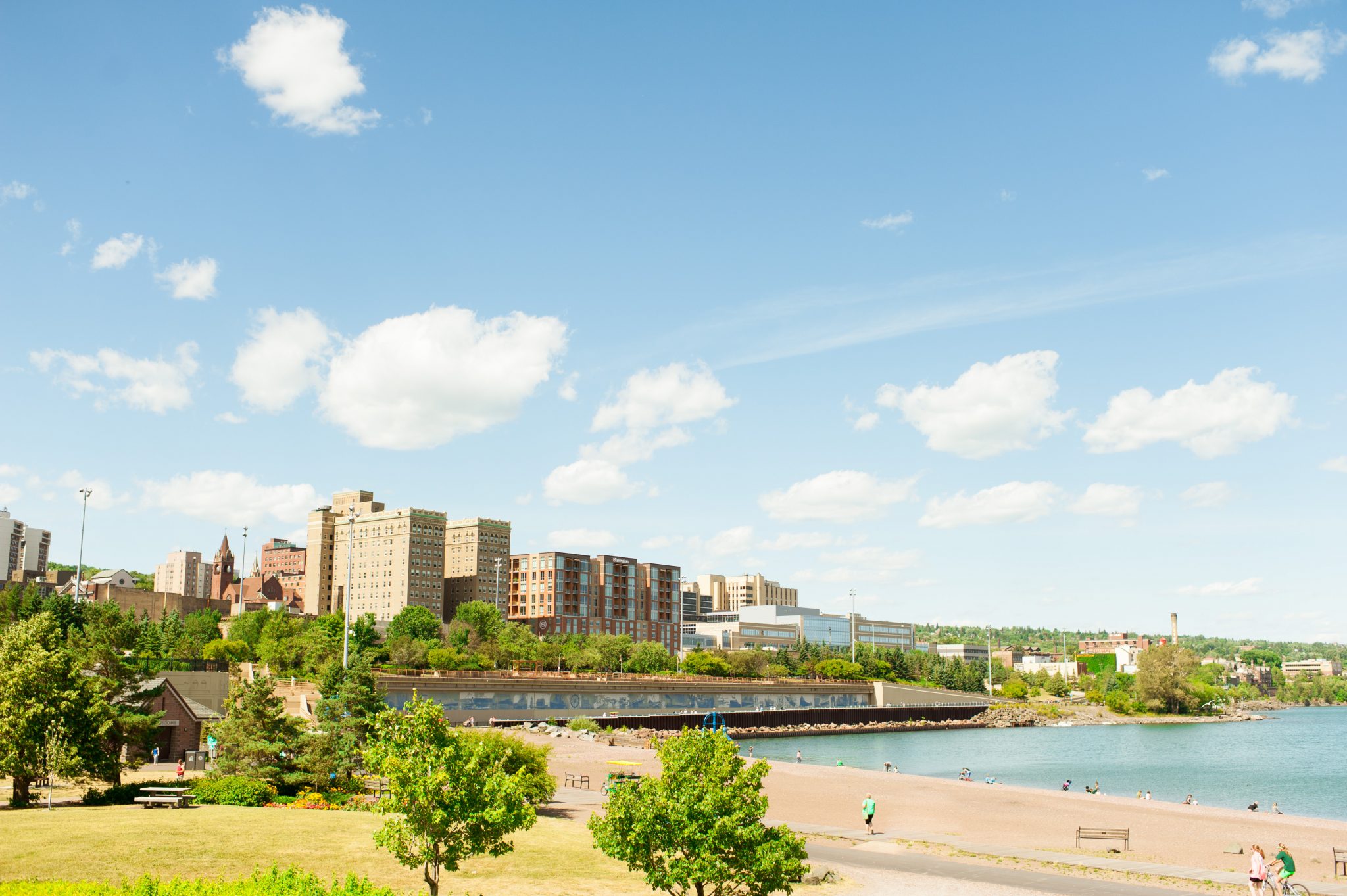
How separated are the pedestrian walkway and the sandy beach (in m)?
0.60

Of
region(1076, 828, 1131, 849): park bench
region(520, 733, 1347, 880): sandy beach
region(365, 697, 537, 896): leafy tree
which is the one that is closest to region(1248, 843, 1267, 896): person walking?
region(520, 733, 1347, 880): sandy beach

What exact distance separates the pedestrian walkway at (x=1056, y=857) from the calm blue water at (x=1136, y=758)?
121 feet

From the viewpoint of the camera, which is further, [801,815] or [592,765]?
[592,765]

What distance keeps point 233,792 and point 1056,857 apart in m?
29.4

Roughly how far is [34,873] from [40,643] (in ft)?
56.1

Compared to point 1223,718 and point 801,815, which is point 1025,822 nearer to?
point 801,815

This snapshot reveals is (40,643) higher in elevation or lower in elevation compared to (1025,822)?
higher

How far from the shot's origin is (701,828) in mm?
20688

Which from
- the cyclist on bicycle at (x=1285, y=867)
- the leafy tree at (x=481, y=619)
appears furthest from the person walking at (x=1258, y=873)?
the leafy tree at (x=481, y=619)

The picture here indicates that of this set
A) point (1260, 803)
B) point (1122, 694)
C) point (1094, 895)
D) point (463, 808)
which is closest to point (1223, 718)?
point (1122, 694)

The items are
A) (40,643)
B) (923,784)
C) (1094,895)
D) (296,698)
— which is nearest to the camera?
(1094,895)

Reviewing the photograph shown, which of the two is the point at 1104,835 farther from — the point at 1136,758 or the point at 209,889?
the point at 1136,758

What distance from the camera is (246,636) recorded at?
152 meters

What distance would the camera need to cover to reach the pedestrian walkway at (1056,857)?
30.5m
